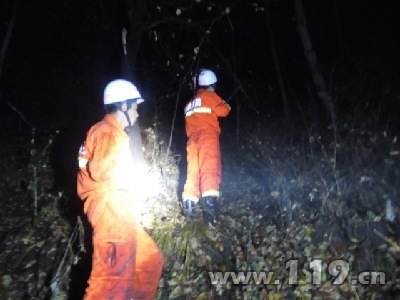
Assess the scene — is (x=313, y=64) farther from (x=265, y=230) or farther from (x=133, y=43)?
(x=265, y=230)

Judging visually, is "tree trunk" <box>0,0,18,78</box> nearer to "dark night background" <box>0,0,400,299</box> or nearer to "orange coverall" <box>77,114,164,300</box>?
"dark night background" <box>0,0,400,299</box>

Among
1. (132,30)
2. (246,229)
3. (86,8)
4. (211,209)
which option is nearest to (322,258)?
(246,229)

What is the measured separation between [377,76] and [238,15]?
492cm

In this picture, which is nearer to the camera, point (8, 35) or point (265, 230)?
point (265, 230)

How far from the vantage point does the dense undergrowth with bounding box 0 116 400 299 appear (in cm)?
484

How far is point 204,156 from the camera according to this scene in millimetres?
6504

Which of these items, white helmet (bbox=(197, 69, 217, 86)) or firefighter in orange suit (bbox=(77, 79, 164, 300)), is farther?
white helmet (bbox=(197, 69, 217, 86))

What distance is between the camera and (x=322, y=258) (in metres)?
5.04

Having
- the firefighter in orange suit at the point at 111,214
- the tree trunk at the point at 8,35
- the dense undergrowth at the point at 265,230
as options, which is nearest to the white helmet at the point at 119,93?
the firefighter in orange suit at the point at 111,214

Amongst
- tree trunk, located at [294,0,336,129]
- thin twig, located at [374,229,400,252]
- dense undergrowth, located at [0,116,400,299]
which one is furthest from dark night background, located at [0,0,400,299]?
thin twig, located at [374,229,400,252]

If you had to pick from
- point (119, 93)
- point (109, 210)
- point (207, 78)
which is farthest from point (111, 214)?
point (207, 78)

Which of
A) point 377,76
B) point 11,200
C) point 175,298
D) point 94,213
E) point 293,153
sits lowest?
point 175,298

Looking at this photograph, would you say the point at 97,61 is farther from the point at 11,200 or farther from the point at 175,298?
the point at 175,298

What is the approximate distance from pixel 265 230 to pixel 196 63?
7.23 m
